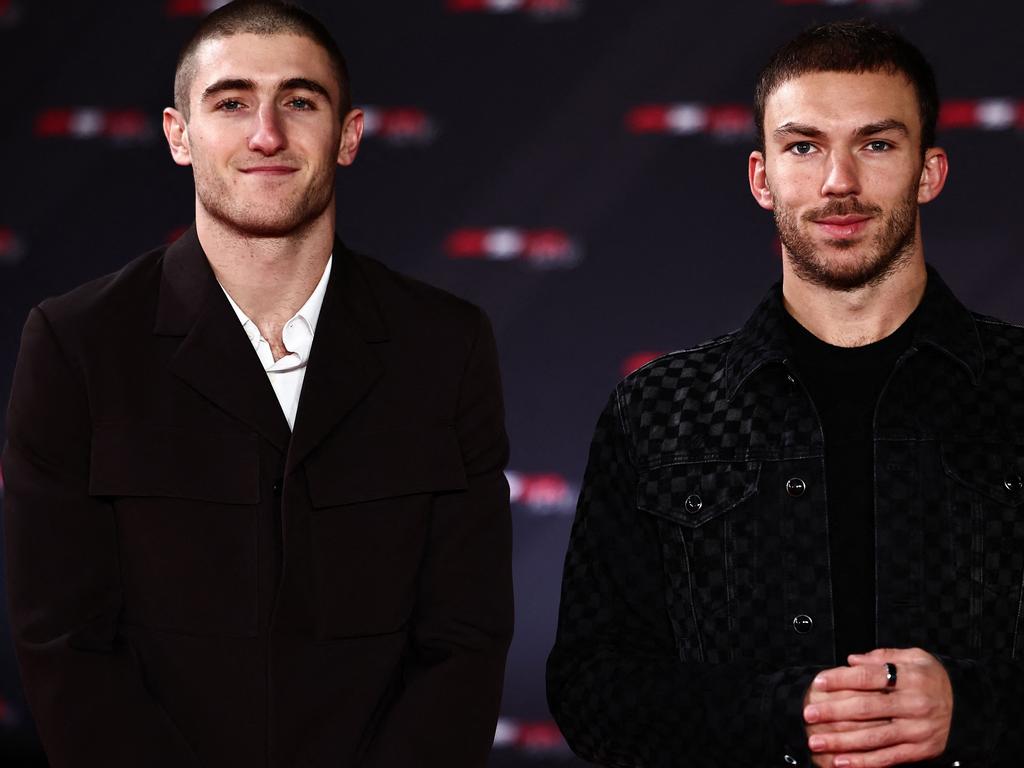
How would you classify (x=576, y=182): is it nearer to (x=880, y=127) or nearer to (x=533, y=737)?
(x=533, y=737)

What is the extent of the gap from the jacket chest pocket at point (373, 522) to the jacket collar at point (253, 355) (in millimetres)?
56

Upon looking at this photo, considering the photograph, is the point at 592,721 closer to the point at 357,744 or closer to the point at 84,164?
the point at 357,744

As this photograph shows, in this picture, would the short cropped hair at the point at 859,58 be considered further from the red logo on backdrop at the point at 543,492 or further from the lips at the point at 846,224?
the red logo on backdrop at the point at 543,492

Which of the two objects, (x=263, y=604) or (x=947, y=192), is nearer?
(x=263, y=604)

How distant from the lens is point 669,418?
80.9 inches

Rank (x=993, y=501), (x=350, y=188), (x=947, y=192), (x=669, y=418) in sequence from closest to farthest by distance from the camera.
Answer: (x=993, y=501) < (x=669, y=418) < (x=947, y=192) < (x=350, y=188)

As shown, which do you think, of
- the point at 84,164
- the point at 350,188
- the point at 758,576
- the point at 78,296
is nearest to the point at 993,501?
the point at 758,576

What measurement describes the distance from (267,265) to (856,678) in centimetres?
94

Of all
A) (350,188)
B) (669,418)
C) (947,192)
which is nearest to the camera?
(669,418)

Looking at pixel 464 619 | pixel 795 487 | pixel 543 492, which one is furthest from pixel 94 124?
pixel 795 487

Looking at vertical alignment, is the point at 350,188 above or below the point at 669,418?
above

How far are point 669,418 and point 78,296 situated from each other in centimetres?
82

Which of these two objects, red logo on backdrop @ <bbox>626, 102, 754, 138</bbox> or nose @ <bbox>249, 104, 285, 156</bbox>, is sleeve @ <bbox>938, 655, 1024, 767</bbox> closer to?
nose @ <bbox>249, 104, 285, 156</bbox>

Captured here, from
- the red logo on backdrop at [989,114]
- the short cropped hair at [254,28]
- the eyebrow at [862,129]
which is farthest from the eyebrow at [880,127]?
the red logo on backdrop at [989,114]
